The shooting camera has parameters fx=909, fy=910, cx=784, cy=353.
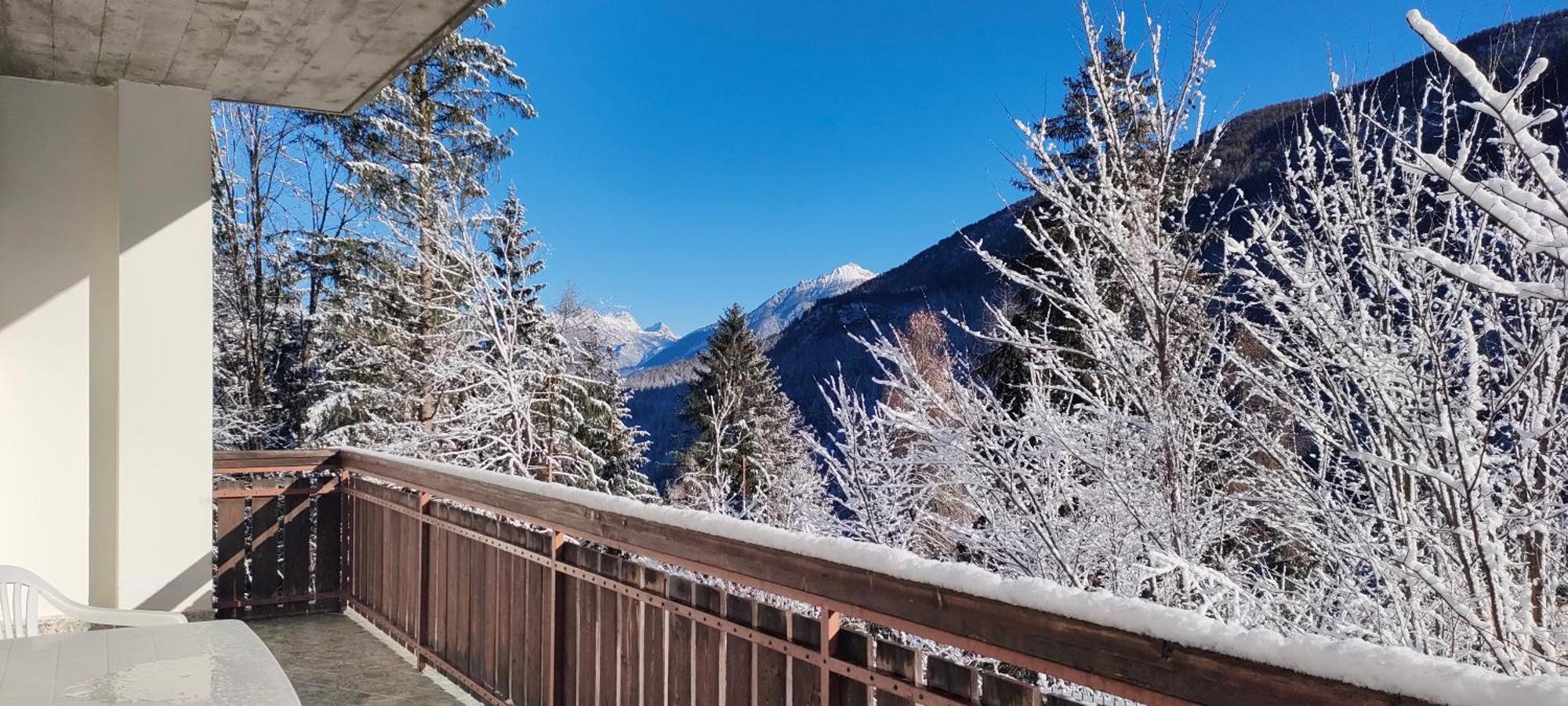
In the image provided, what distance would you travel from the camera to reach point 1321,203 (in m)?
3.68

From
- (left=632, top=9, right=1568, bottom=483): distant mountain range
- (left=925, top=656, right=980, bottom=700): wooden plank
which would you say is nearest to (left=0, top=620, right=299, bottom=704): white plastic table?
(left=925, top=656, right=980, bottom=700): wooden plank

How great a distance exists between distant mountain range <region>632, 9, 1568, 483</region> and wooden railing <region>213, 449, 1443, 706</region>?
2.08 m

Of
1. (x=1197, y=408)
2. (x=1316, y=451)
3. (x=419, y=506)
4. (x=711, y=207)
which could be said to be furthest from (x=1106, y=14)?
(x=711, y=207)

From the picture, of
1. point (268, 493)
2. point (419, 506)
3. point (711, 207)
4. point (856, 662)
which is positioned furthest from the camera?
point (711, 207)

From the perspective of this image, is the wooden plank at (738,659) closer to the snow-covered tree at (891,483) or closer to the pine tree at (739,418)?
the snow-covered tree at (891,483)

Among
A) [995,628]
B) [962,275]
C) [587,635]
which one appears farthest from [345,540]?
[962,275]

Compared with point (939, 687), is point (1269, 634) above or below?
above

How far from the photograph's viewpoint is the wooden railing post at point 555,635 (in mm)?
2807

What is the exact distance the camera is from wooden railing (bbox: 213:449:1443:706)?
4.28 feet

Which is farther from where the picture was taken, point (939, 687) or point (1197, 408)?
point (1197, 408)

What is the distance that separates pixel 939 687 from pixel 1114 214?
3.48m

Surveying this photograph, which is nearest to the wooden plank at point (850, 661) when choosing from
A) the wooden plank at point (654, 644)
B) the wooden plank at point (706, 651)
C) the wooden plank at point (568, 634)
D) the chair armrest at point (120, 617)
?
the wooden plank at point (706, 651)

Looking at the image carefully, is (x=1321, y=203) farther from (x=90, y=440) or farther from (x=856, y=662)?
(x=90, y=440)

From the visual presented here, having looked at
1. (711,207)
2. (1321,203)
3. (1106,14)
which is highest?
(711,207)
